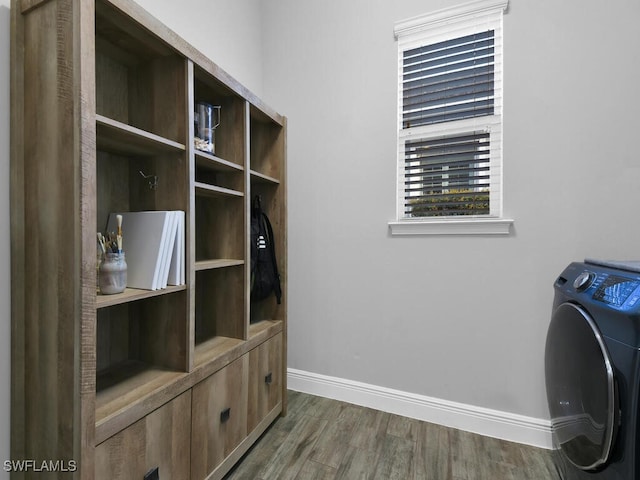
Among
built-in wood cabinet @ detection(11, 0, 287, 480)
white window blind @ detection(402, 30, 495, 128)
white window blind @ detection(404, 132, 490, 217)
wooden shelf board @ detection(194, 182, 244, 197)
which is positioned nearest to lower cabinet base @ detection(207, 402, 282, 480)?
built-in wood cabinet @ detection(11, 0, 287, 480)

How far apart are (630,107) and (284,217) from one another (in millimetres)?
1861

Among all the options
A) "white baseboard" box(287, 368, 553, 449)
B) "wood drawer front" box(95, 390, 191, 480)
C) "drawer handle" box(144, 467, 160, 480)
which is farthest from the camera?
"white baseboard" box(287, 368, 553, 449)

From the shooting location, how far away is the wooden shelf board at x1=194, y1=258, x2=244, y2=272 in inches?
52.6

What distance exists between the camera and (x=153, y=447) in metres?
1.06

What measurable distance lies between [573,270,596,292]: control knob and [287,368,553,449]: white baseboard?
1.00 meters

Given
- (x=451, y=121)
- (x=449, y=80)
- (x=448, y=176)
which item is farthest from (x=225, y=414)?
(x=449, y=80)

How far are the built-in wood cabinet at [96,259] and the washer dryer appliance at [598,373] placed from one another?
1335 millimetres

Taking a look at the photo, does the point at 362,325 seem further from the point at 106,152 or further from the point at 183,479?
the point at 106,152

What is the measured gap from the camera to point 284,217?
1909 mm

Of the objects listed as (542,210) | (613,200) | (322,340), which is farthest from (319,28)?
(322,340)

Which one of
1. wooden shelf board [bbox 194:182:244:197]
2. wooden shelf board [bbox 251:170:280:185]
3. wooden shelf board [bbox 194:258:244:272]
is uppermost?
wooden shelf board [bbox 251:170:280:185]

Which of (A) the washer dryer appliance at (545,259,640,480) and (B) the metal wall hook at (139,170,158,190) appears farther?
(B) the metal wall hook at (139,170,158,190)

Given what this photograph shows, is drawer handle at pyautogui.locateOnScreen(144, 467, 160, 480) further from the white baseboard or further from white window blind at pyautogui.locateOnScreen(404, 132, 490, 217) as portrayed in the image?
white window blind at pyautogui.locateOnScreen(404, 132, 490, 217)

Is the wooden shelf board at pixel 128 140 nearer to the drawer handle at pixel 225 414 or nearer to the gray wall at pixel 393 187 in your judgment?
the gray wall at pixel 393 187
